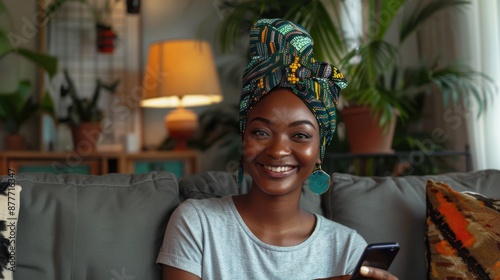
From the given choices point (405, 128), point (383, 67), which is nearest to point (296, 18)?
point (383, 67)

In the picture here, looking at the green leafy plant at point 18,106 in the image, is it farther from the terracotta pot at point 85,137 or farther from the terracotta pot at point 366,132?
the terracotta pot at point 366,132

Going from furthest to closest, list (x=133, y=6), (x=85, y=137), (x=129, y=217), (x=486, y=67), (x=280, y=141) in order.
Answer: (x=133, y=6) → (x=85, y=137) → (x=486, y=67) → (x=129, y=217) → (x=280, y=141)

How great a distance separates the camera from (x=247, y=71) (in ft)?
4.70

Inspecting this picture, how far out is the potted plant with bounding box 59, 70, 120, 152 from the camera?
11.9ft

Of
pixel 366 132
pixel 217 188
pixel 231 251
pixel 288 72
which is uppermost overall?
pixel 288 72

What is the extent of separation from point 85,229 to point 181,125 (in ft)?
7.37

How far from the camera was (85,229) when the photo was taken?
1.45 m

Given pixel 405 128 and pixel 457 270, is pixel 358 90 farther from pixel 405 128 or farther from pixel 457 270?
pixel 457 270

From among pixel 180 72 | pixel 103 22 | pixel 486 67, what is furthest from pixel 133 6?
pixel 486 67

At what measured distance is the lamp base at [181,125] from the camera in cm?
368

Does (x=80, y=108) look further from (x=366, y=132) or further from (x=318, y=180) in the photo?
(x=318, y=180)

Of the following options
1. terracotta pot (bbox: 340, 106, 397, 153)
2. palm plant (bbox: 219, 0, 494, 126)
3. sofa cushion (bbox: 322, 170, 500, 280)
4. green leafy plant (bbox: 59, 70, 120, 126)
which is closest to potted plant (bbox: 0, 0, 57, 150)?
green leafy plant (bbox: 59, 70, 120, 126)

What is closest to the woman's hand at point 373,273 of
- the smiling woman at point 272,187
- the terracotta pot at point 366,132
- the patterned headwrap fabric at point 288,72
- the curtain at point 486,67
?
the smiling woman at point 272,187

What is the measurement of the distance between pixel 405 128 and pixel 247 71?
2.16m
